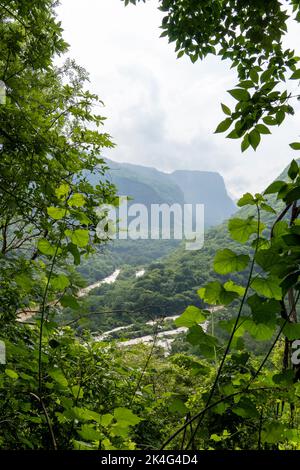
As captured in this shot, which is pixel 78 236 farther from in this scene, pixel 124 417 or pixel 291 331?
pixel 291 331

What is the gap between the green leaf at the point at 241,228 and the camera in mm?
920

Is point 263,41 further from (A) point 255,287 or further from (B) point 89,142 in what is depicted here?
(B) point 89,142

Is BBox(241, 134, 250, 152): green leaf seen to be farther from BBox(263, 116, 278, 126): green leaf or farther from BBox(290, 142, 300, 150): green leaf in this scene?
BBox(290, 142, 300, 150): green leaf

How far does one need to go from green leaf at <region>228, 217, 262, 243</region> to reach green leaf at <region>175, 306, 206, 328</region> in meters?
0.24

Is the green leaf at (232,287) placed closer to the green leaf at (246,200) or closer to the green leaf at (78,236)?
the green leaf at (246,200)

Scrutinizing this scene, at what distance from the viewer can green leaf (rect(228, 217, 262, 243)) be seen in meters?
0.92

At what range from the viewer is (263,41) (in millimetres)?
2238

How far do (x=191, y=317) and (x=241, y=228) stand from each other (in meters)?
0.29

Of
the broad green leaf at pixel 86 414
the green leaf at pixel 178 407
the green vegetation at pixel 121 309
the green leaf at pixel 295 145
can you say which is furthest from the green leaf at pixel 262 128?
the broad green leaf at pixel 86 414

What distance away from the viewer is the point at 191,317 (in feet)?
3.01

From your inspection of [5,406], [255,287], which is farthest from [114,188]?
[255,287]

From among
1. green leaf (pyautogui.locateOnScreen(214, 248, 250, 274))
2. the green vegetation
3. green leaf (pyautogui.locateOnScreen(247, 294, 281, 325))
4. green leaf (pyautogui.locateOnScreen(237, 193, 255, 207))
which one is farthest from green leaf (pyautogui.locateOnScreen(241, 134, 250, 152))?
green leaf (pyautogui.locateOnScreen(247, 294, 281, 325))

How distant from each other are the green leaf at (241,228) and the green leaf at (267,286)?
0.46ft

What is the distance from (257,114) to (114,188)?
3.09m
